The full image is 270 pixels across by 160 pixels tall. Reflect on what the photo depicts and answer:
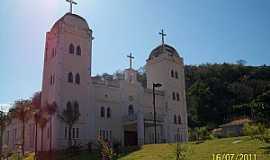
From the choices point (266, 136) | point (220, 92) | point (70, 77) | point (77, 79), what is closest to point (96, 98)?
point (77, 79)

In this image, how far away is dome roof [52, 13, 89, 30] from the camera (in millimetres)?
39156

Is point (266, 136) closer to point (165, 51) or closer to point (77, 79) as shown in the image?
point (77, 79)

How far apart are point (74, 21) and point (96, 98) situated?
353 inches

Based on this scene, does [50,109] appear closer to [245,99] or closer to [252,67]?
[245,99]

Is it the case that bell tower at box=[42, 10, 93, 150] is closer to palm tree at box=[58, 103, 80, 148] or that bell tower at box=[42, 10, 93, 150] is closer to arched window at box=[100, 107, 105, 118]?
palm tree at box=[58, 103, 80, 148]

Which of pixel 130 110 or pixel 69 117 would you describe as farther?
pixel 130 110

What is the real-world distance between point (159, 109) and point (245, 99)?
1397 inches

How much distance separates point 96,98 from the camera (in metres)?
39.2

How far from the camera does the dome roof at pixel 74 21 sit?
39.2m

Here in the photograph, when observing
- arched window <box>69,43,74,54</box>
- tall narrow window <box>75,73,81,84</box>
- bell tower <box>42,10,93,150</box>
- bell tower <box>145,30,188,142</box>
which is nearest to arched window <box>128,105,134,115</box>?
bell tower <box>145,30,188,142</box>
